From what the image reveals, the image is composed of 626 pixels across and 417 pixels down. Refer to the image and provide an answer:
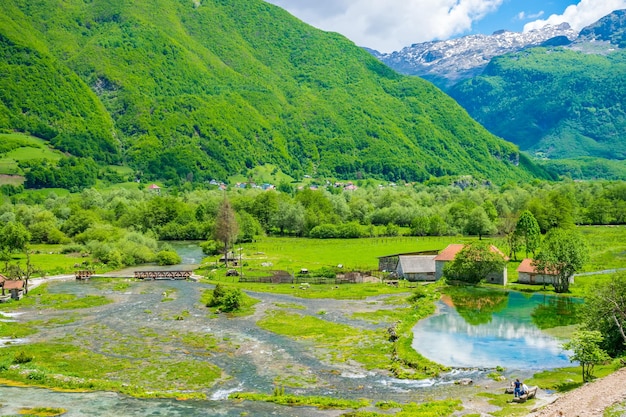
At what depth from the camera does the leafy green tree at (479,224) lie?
151250 millimetres

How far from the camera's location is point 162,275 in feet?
326

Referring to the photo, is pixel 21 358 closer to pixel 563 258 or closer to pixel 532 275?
pixel 563 258

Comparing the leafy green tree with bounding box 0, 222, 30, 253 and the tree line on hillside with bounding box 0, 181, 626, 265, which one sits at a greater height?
the tree line on hillside with bounding box 0, 181, 626, 265

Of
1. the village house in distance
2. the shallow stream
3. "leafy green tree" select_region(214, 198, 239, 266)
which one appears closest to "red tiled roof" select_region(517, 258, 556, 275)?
the village house in distance

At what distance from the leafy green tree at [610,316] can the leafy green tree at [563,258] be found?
3200 centimetres

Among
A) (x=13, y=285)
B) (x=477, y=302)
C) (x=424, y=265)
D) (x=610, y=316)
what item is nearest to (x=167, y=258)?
(x=13, y=285)

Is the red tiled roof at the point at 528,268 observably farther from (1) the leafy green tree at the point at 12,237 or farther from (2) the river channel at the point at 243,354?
(1) the leafy green tree at the point at 12,237

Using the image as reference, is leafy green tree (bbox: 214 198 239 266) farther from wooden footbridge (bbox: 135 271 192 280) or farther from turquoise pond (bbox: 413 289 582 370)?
turquoise pond (bbox: 413 289 582 370)

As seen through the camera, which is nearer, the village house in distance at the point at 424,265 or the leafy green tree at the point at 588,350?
the leafy green tree at the point at 588,350

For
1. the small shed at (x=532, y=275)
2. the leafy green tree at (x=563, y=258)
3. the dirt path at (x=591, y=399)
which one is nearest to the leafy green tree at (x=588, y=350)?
the dirt path at (x=591, y=399)

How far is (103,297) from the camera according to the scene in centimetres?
8031

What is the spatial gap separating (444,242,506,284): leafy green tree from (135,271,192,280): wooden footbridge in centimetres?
4420

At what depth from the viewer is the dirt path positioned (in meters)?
30.5

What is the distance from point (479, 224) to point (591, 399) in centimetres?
12267
